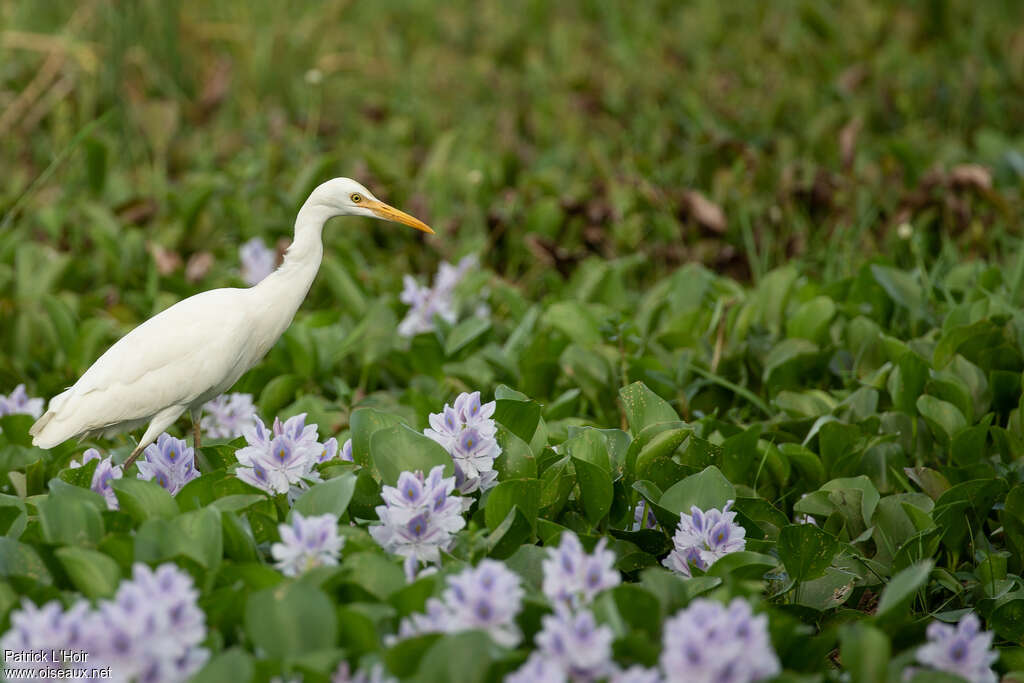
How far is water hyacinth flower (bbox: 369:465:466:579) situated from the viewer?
2.44 m

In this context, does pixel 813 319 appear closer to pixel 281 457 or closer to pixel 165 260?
pixel 281 457

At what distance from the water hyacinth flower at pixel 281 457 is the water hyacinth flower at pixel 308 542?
360 mm

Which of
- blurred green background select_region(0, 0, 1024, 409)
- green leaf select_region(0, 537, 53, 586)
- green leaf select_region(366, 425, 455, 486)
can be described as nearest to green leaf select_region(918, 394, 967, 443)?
blurred green background select_region(0, 0, 1024, 409)

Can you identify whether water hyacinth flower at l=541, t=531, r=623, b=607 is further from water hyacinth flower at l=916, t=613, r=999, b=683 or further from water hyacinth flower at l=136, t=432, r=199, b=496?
water hyacinth flower at l=136, t=432, r=199, b=496

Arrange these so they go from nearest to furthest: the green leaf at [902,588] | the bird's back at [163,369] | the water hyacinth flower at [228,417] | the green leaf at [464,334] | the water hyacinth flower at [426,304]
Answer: the green leaf at [902,588]
the bird's back at [163,369]
the water hyacinth flower at [228,417]
the green leaf at [464,334]
the water hyacinth flower at [426,304]

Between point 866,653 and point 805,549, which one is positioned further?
point 805,549

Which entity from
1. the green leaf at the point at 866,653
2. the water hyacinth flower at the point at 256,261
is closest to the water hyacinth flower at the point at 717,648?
the green leaf at the point at 866,653

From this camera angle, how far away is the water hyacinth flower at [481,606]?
6.75ft

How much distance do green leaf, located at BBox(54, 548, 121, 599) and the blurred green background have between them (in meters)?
2.14

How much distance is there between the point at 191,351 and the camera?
319 centimetres

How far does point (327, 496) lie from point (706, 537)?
82 centimetres

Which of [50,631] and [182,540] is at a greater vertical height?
[50,631]

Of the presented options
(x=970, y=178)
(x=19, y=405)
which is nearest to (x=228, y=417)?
(x=19, y=405)

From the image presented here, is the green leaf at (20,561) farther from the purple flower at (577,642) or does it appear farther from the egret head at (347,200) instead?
the egret head at (347,200)
